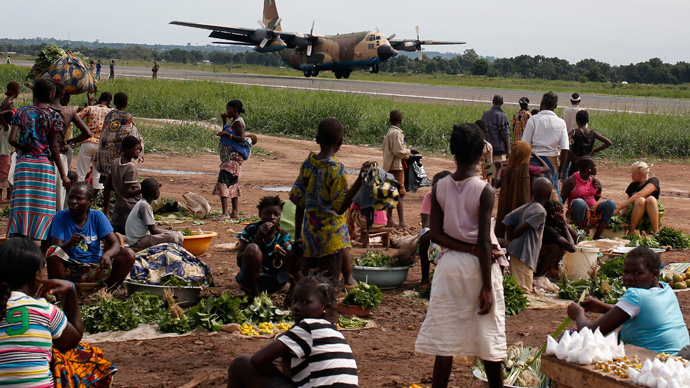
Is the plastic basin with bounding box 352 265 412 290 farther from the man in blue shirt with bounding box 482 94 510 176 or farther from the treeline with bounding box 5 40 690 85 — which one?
the treeline with bounding box 5 40 690 85

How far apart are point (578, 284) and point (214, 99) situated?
20007 millimetres

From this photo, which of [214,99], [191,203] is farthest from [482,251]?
[214,99]

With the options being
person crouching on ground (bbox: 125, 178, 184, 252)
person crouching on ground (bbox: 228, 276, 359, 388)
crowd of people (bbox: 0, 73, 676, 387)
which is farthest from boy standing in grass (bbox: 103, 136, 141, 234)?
person crouching on ground (bbox: 228, 276, 359, 388)

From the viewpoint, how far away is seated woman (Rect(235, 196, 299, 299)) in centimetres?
628

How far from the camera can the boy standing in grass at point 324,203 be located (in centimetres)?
587

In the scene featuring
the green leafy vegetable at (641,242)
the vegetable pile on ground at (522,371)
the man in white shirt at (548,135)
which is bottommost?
the green leafy vegetable at (641,242)

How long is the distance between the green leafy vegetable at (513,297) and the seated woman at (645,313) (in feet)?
7.66

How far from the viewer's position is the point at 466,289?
4188 mm

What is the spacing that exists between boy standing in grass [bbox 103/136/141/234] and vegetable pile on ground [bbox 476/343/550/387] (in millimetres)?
4345

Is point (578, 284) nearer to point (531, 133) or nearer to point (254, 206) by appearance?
point (531, 133)

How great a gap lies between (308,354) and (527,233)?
13.8ft

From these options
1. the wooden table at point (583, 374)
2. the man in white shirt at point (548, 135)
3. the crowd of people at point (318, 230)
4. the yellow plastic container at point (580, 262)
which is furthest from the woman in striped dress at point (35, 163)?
the man in white shirt at point (548, 135)

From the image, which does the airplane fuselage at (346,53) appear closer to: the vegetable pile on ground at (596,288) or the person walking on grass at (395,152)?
the person walking on grass at (395,152)

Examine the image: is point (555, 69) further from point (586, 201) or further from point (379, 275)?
point (379, 275)
